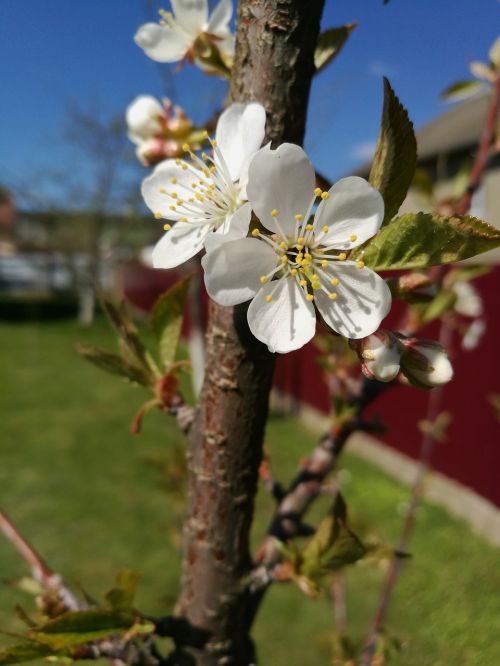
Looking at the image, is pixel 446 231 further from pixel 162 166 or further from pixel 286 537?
pixel 286 537

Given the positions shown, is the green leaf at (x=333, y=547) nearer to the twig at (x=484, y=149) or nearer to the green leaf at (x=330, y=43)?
the green leaf at (x=330, y=43)

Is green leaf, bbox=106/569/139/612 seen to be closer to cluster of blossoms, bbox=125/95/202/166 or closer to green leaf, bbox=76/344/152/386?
green leaf, bbox=76/344/152/386

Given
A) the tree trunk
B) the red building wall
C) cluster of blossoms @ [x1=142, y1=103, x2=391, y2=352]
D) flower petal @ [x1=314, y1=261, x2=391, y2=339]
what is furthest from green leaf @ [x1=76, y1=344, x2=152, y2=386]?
the red building wall

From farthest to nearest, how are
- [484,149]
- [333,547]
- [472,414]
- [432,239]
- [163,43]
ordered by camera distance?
[472,414]
[484,149]
[163,43]
[333,547]
[432,239]

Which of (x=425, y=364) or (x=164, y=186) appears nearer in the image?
(x=425, y=364)

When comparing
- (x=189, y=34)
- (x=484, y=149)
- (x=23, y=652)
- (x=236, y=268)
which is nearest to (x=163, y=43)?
(x=189, y=34)

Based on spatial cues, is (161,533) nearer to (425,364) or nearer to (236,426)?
(236,426)

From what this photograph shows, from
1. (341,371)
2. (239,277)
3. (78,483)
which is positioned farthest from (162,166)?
(78,483)
